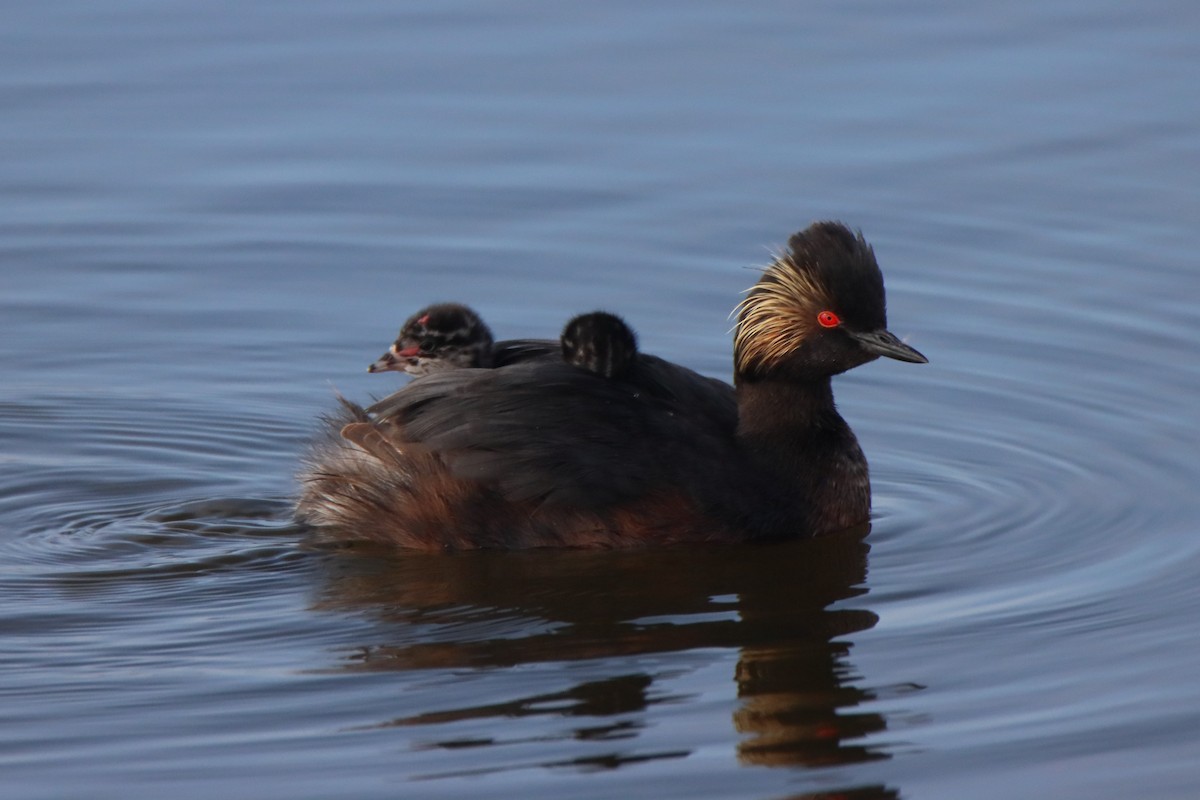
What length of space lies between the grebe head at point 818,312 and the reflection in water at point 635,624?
845 mm

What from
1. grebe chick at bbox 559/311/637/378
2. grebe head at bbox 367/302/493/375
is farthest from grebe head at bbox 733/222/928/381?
grebe head at bbox 367/302/493/375

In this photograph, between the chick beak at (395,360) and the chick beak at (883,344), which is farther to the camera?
the chick beak at (395,360)

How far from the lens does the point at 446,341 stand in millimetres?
10258

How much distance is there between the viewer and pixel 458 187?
45.1ft

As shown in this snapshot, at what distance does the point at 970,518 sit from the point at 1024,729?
254 centimetres

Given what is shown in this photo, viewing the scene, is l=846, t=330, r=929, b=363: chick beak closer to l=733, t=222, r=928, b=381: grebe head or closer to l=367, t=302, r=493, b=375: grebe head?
l=733, t=222, r=928, b=381: grebe head

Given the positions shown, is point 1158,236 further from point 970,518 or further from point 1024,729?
point 1024,729

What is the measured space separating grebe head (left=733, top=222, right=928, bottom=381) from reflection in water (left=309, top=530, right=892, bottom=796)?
0.85 metres

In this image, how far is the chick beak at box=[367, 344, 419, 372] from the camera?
1046 centimetres

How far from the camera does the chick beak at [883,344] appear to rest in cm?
962

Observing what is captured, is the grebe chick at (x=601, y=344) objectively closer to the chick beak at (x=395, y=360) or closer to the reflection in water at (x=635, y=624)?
the reflection in water at (x=635, y=624)

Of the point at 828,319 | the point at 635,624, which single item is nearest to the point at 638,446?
the point at 635,624

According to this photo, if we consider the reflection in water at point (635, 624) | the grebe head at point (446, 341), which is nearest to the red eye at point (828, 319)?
the reflection in water at point (635, 624)

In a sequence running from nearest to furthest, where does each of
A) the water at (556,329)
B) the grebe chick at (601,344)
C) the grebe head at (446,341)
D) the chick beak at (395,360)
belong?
the water at (556,329) < the grebe chick at (601,344) < the grebe head at (446,341) < the chick beak at (395,360)
